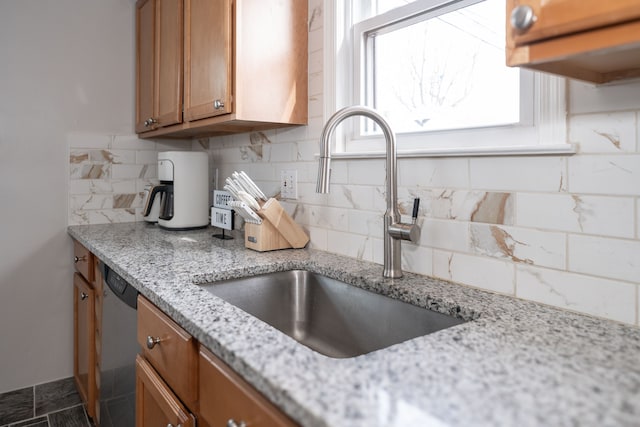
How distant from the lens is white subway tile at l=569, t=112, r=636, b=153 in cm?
86

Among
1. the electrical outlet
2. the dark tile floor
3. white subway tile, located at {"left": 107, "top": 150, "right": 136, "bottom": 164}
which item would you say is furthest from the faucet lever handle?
white subway tile, located at {"left": 107, "top": 150, "right": 136, "bottom": 164}

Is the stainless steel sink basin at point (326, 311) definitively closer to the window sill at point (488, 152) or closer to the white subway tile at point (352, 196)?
the white subway tile at point (352, 196)

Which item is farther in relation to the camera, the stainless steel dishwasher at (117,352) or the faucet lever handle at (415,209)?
the stainless steel dishwasher at (117,352)

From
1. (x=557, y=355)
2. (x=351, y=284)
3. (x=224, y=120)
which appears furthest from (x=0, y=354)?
(x=557, y=355)

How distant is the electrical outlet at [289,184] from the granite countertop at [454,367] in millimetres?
772

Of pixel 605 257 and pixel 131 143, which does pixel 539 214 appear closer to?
pixel 605 257

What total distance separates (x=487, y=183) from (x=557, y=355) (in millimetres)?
492

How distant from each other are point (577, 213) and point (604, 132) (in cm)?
17

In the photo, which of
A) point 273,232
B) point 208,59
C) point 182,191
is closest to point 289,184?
point 273,232

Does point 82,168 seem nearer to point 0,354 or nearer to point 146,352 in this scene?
point 0,354

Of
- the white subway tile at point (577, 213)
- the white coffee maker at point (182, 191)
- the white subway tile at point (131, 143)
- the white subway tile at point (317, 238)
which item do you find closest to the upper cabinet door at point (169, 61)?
the white coffee maker at point (182, 191)

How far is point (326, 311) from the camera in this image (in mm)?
1384

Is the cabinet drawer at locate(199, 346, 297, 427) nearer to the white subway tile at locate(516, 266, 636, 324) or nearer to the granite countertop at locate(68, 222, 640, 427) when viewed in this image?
the granite countertop at locate(68, 222, 640, 427)

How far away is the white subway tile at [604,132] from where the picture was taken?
0.86 m
